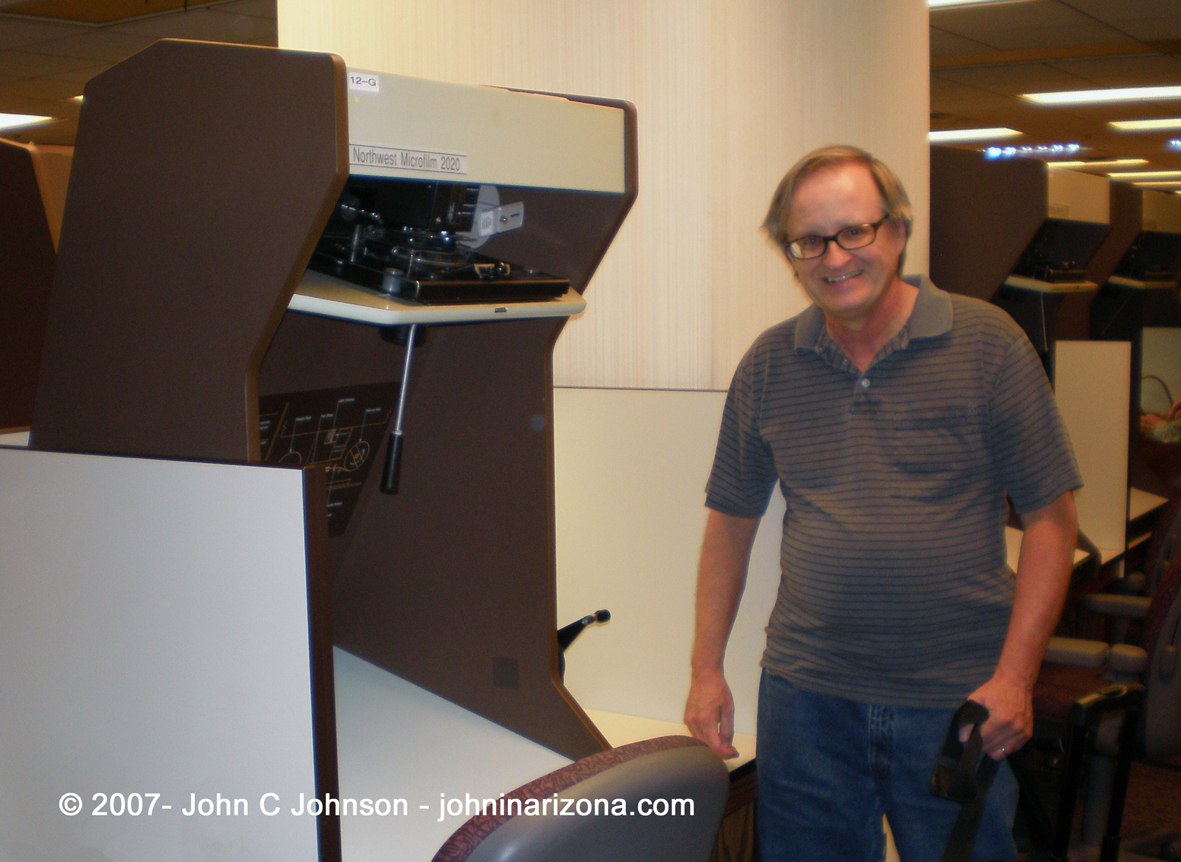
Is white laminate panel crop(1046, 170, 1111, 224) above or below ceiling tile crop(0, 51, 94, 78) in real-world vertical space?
below

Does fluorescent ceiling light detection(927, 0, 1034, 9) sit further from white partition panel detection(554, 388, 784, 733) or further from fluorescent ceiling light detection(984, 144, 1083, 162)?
fluorescent ceiling light detection(984, 144, 1083, 162)

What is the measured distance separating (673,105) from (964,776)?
3.93 ft

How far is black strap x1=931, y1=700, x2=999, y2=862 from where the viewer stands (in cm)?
124

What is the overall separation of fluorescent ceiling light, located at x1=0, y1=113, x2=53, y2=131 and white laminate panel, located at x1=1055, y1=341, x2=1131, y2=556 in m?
7.57

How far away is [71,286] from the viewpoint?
126 cm

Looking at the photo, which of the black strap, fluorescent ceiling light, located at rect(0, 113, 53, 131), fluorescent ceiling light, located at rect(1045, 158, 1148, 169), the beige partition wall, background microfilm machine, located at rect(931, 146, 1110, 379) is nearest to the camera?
the black strap

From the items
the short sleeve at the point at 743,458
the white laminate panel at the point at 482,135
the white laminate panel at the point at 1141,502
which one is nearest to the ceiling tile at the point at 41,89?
the white laminate panel at the point at 482,135

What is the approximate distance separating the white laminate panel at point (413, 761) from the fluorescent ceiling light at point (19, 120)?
755 centimetres

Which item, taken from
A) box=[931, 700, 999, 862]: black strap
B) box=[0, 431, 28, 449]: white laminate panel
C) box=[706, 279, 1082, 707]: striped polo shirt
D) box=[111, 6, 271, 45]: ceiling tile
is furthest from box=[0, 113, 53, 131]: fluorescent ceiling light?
box=[931, 700, 999, 862]: black strap

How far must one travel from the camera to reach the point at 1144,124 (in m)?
8.20

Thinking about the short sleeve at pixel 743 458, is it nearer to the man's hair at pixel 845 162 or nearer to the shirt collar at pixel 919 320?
the shirt collar at pixel 919 320

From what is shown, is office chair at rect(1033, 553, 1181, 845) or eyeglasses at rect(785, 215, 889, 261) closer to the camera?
eyeglasses at rect(785, 215, 889, 261)

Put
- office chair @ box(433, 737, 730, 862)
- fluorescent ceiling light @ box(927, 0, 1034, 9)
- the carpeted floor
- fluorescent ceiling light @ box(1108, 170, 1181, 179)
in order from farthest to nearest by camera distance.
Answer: fluorescent ceiling light @ box(1108, 170, 1181, 179), fluorescent ceiling light @ box(927, 0, 1034, 9), the carpeted floor, office chair @ box(433, 737, 730, 862)

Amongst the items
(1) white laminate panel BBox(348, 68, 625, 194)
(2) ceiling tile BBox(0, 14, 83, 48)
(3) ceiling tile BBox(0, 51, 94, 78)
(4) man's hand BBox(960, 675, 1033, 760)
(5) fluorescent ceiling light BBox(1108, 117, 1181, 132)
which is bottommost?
(4) man's hand BBox(960, 675, 1033, 760)
